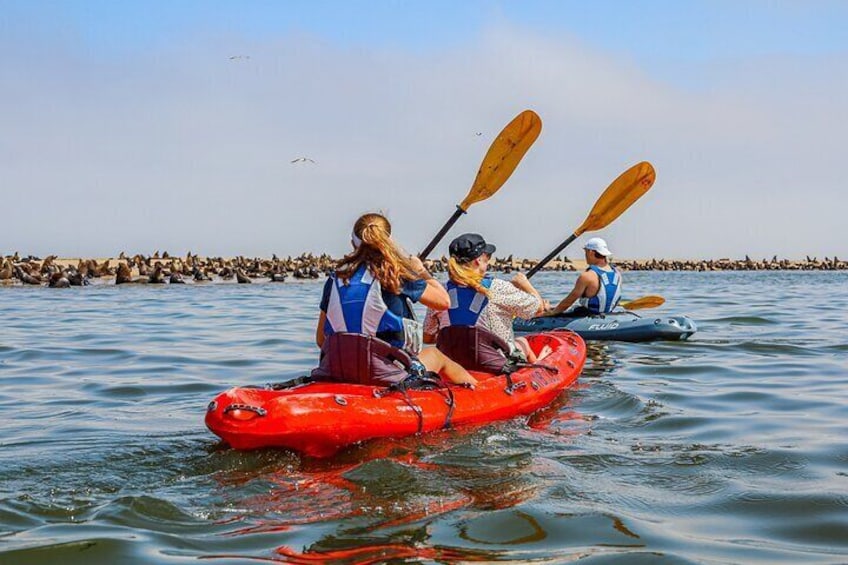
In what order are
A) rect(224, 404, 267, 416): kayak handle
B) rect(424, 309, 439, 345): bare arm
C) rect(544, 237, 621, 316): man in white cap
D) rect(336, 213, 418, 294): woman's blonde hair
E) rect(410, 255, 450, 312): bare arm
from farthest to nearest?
rect(544, 237, 621, 316): man in white cap
rect(424, 309, 439, 345): bare arm
rect(410, 255, 450, 312): bare arm
rect(336, 213, 418, 294): woman's blonde hair
rect(224, 404, 267, 416): kayak handle

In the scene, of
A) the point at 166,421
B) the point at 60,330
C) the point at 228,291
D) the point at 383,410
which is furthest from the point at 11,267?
the point at 383,410

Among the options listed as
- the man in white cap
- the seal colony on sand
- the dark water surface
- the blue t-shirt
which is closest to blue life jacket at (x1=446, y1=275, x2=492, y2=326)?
the dark water surface

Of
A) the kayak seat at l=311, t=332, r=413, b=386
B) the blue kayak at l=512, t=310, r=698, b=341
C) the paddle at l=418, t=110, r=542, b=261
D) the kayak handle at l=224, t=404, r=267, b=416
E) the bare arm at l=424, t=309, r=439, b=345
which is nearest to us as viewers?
the kayak handle at l=224, t=404, r=267, b=416

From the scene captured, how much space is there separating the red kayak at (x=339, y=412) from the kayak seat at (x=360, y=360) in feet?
0.30

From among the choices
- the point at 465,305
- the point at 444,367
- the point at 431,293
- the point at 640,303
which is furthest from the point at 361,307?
the point at 640,303

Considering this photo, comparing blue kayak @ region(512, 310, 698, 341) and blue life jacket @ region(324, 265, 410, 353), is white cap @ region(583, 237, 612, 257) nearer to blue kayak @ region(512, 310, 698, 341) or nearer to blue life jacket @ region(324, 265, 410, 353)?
blue kayak @ region(512, 310, 698, 341)

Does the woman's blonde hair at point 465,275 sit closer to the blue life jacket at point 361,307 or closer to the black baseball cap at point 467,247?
the black baseball cap at point 467,247

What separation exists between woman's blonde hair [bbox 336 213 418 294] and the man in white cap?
6932 mm

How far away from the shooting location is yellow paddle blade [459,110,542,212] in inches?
454

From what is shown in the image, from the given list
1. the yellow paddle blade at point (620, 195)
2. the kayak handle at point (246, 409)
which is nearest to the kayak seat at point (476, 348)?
the kayak handle at point (246, 409)

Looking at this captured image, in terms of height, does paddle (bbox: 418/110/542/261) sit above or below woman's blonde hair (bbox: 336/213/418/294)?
above

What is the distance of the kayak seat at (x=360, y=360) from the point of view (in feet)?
22.1

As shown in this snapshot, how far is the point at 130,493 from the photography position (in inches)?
212

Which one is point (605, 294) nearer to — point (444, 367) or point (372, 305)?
point (444, 367)
